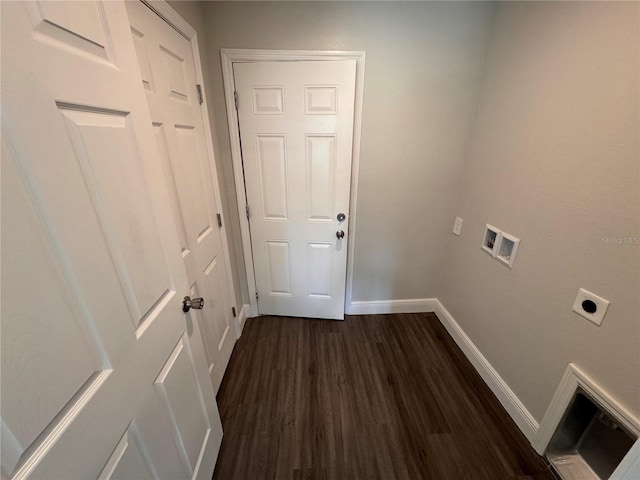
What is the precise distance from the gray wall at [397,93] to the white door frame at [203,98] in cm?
19

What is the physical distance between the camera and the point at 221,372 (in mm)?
1666

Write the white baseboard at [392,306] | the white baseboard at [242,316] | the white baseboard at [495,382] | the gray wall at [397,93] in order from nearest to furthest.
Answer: the white baseboard at [495,382]
the gray wall at [397,93]
the white baseboard at [242,316]
the white baseboard at [392,306]

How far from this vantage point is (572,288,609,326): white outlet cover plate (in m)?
1.01

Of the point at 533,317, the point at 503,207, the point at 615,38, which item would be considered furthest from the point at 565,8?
the point at 533,317

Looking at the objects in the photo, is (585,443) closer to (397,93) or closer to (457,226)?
(457,226)

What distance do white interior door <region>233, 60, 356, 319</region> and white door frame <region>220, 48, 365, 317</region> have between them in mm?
38

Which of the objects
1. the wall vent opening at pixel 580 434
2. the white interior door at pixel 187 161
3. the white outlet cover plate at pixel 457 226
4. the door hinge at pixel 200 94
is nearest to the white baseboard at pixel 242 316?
the white interior door at pixel 187 161

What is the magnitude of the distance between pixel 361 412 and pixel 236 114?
2.04 meters

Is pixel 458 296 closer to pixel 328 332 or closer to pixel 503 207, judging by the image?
pixel 503 207

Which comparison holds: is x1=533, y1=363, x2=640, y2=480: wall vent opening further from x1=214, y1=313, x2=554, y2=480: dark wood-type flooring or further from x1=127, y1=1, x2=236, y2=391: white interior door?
x1=127, y1=1, x2=236, y2=391: white interior door

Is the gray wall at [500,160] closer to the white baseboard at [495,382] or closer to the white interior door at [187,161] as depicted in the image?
the white baseboard at [495,382]

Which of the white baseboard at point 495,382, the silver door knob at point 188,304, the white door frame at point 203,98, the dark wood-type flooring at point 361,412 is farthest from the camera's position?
the white baseboard at point 495,382

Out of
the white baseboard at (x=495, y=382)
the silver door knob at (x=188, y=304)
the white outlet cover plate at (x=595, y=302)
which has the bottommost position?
the white baseboard at (x=495, y=382)

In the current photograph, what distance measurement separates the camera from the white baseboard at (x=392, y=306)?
2.30 metres
